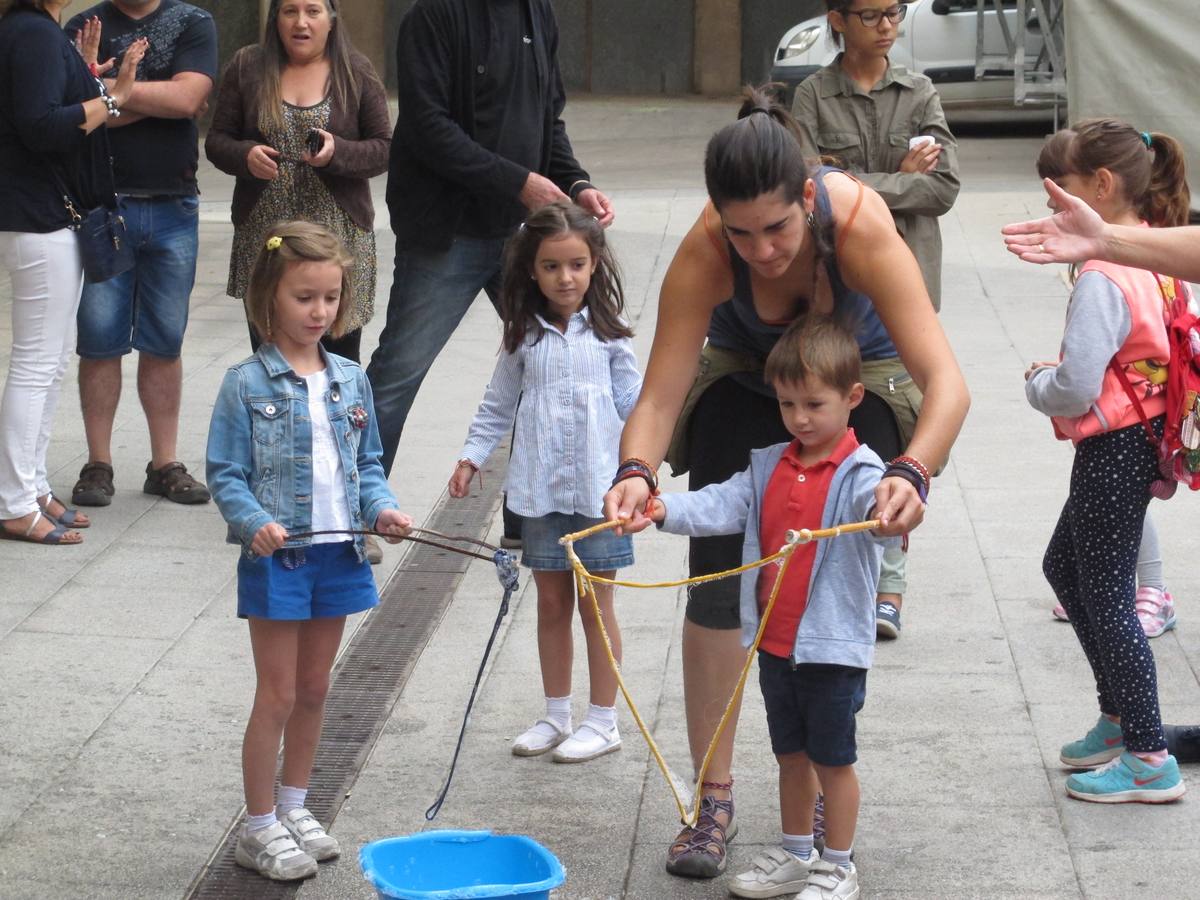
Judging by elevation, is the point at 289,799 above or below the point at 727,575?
below

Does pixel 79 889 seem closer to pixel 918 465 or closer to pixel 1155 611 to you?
pixel 918 465

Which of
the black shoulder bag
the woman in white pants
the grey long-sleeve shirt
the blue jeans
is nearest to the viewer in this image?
the grey long-sleeve shirt

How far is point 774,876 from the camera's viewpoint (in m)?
3.49

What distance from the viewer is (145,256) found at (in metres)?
6.18

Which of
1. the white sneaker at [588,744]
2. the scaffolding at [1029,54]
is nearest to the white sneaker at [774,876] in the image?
the white sneaker at [588,744]

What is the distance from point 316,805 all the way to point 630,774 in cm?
75

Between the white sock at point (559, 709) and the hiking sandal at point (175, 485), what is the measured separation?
2390mm

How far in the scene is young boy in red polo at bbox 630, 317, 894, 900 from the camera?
327 cm

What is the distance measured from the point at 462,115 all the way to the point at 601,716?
6.73ft

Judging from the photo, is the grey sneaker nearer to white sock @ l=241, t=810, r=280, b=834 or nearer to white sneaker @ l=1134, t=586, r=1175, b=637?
white sneaker @ l=1134, t=586, r=1175, b=637

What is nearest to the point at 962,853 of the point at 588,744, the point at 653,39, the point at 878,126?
the point at 588,744

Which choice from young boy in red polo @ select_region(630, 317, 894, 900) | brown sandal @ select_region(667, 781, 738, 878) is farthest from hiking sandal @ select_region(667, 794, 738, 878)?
young boy in red polo @ select_region(630, 317, 894, 900)

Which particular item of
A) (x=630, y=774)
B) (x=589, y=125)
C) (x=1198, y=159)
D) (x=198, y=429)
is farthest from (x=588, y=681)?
(x=589, y=125)

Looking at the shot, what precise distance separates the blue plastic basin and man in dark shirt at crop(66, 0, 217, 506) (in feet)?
10.9
